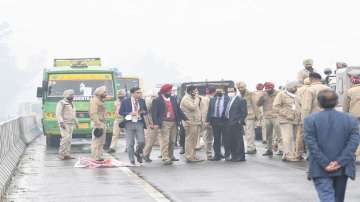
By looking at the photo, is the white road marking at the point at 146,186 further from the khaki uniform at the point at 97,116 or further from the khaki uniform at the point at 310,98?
the khaki uniform at the point at 310,98

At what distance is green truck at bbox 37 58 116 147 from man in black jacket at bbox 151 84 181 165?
8107mm

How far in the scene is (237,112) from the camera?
2186 centimetres

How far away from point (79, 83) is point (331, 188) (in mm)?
20545

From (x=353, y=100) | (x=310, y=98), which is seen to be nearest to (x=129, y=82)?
(x=310, y=98)

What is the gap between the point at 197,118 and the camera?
2155 centimetres

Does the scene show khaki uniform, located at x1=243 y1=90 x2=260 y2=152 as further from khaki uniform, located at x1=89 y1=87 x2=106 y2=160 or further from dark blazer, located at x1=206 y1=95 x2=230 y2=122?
khaki uniform, located at x1=89 y1=87 x2=106 y2=160

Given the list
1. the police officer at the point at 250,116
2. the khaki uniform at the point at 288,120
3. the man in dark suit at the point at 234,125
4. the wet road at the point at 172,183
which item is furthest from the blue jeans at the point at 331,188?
the police officer at the point at 250,116

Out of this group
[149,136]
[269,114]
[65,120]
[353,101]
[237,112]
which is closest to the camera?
[353,101]

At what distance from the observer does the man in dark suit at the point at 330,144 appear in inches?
390

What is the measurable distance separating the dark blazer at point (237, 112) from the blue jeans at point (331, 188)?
1167 centimetres

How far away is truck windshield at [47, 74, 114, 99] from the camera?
97.2 ft

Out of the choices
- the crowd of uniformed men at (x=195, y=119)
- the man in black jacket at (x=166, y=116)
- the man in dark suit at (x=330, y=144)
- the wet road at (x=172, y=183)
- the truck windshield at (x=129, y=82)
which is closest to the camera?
the man in dark suit at (x=330, y=144)

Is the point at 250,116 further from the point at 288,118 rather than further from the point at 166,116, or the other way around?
the point at 166,116

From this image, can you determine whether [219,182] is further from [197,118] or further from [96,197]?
[197,118]
